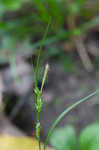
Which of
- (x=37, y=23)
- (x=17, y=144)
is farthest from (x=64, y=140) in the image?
(x=37, y=23)

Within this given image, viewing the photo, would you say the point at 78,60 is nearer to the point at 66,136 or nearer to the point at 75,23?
the point at 75,23

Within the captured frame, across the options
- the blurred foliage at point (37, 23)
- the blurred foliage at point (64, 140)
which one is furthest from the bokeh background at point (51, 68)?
the blurred foliage at point (64, 140)

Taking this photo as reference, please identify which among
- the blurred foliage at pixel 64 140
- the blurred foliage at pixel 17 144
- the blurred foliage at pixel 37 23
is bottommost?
the blurred foliage at pixel 17 144

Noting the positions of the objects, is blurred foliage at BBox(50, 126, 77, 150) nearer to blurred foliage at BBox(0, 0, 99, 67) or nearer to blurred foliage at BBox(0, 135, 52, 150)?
blurred foliage at BBox(0, 135, 52, 150)

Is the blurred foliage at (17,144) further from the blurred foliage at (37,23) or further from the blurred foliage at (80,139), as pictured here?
the blurred foliage at (37,23)

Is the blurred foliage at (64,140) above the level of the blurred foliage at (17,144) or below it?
above

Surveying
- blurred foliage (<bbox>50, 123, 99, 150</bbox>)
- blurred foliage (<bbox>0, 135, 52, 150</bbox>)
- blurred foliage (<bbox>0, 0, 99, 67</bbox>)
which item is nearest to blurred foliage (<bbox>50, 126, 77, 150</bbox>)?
blurred foliage (<bbox>50, 123, 99, 150</bbox>)

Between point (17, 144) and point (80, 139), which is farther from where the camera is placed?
point (17, 144)

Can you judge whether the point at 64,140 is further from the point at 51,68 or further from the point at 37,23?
the point at 37,23
